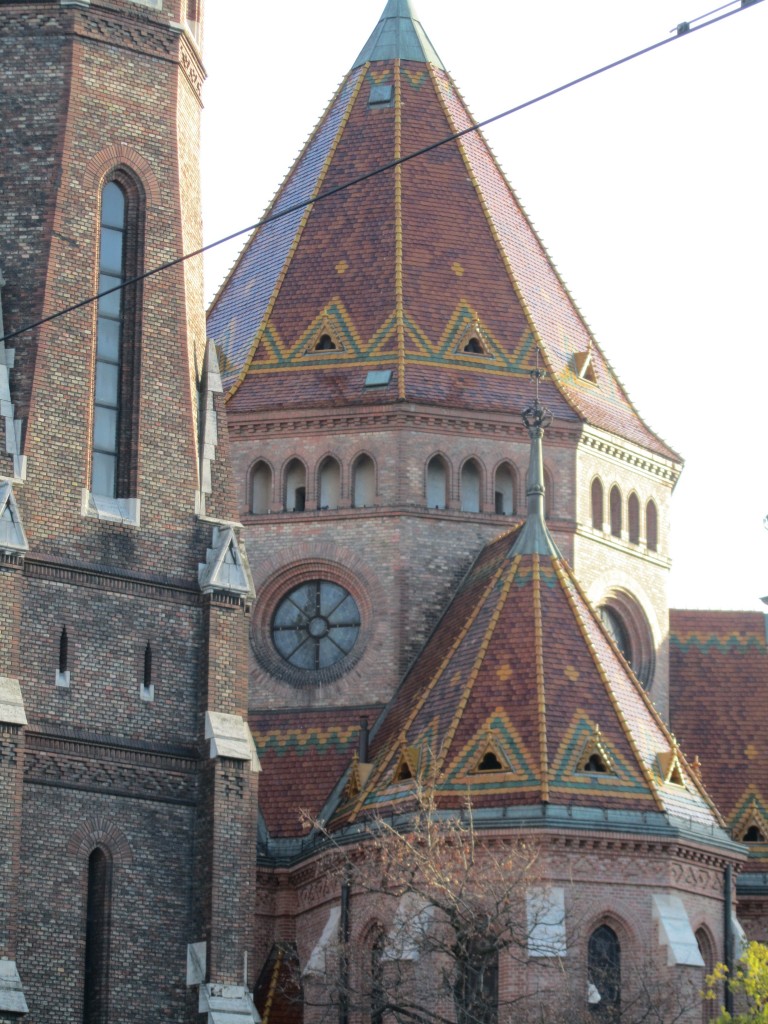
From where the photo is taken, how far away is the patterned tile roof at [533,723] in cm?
4672

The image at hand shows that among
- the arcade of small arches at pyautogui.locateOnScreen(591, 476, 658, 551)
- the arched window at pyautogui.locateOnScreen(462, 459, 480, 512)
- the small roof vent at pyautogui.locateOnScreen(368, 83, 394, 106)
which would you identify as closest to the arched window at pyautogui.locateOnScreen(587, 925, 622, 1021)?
the arched window at pyautogui.locateOnScreen(462, 459, 480, 512)

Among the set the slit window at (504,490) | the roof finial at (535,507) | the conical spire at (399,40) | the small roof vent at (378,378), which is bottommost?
the roof finial at (535,507)

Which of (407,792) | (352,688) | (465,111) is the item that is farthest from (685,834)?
(465,111)

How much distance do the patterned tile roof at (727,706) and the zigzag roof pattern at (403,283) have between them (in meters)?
3.63

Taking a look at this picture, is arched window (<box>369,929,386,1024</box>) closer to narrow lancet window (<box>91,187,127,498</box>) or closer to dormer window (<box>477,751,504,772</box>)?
dormer window (<box>477,751,504,772</box>)

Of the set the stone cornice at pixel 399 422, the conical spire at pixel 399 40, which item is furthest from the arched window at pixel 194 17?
the conical spire at pixel 399 40

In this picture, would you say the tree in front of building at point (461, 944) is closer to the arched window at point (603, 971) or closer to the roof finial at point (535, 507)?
the arched window at point (603, 971)

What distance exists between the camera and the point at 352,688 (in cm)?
5372

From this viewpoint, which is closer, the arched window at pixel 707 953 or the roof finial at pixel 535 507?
the arched window at pixel 707 953

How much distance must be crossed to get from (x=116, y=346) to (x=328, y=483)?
24.9 ft

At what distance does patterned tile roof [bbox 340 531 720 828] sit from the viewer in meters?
46.7

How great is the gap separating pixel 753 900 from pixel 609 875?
6.15 meters

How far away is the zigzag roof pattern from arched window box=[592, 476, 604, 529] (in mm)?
1143

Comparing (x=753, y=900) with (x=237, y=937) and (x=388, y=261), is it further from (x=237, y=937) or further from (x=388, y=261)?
(x=388, y=261)
